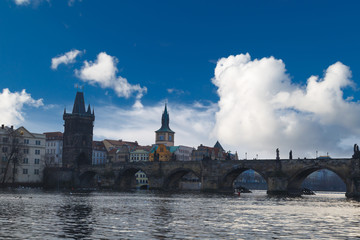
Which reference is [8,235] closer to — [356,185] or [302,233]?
[302,233]

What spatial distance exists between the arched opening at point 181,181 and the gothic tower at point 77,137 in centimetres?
3229

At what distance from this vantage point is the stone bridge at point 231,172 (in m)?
86.2

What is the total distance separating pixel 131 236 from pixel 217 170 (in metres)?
85.4

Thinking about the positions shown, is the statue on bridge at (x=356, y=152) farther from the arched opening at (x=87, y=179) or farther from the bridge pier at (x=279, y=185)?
the arched opening at (x=87, y=179)

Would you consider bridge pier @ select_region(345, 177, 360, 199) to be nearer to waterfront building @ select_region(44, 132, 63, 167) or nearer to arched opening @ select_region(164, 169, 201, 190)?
arched opening @ select_region(164, 169, 201, 190)

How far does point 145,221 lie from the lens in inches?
1139

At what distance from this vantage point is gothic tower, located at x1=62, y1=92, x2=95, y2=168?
16175 centimetres

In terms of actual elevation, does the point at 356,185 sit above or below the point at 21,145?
below

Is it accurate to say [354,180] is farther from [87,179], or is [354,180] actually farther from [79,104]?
[79,104]

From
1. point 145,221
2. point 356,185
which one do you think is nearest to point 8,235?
point 145,221

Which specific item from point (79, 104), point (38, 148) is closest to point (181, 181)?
point (79, 104)

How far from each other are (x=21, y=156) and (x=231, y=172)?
2066 inches

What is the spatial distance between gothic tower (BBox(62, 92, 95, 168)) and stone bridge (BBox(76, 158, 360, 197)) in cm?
1992

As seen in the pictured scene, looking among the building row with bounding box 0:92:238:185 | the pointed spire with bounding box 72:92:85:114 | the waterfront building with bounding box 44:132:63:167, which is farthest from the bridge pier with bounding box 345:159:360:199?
the waterfront building with bounding box 44:132:63:167
